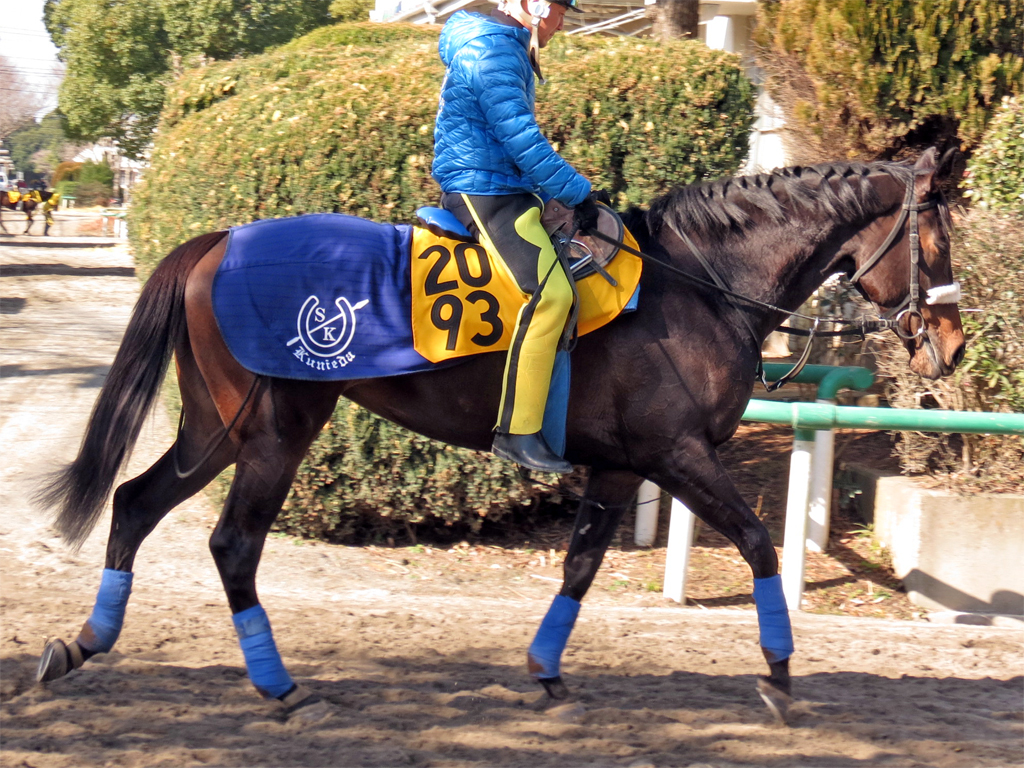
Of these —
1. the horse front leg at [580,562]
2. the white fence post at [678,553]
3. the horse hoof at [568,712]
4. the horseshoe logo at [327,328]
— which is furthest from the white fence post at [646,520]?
the horseshoe logo at [327,328]

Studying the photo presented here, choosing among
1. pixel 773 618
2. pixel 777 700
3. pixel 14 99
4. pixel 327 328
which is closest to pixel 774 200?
pixel 773 618

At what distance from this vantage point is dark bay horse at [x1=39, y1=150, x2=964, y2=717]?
11.7 ft

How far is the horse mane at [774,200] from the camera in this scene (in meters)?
3.79

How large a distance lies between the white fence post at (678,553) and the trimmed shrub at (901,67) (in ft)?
11.7

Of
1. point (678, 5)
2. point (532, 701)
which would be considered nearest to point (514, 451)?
point (532, 701)

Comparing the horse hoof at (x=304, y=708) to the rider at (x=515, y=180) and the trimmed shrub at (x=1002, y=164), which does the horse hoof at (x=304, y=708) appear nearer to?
the rider at (x=515, y=180)

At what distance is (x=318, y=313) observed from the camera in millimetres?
3484

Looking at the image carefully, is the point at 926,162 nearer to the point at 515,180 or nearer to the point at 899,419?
the point at 515,180

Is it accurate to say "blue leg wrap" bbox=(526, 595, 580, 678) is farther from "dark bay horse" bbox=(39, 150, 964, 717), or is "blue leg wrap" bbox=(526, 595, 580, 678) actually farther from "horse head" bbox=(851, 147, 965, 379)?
"horse head" bbox=(851, 147, 965, 379)

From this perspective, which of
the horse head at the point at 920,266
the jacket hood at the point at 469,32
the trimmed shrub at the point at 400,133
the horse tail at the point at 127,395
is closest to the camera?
the jacket hood at the point at 469,32

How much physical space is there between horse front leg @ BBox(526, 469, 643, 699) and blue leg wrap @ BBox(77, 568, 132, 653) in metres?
1.56

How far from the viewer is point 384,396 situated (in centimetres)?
365

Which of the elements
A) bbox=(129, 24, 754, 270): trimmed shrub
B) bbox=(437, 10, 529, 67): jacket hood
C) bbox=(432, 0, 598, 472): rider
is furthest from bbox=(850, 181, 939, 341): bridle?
bbox=(129, 24, 754, 270): trimmed shrub

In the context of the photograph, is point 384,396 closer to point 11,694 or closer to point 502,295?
point 502,295
